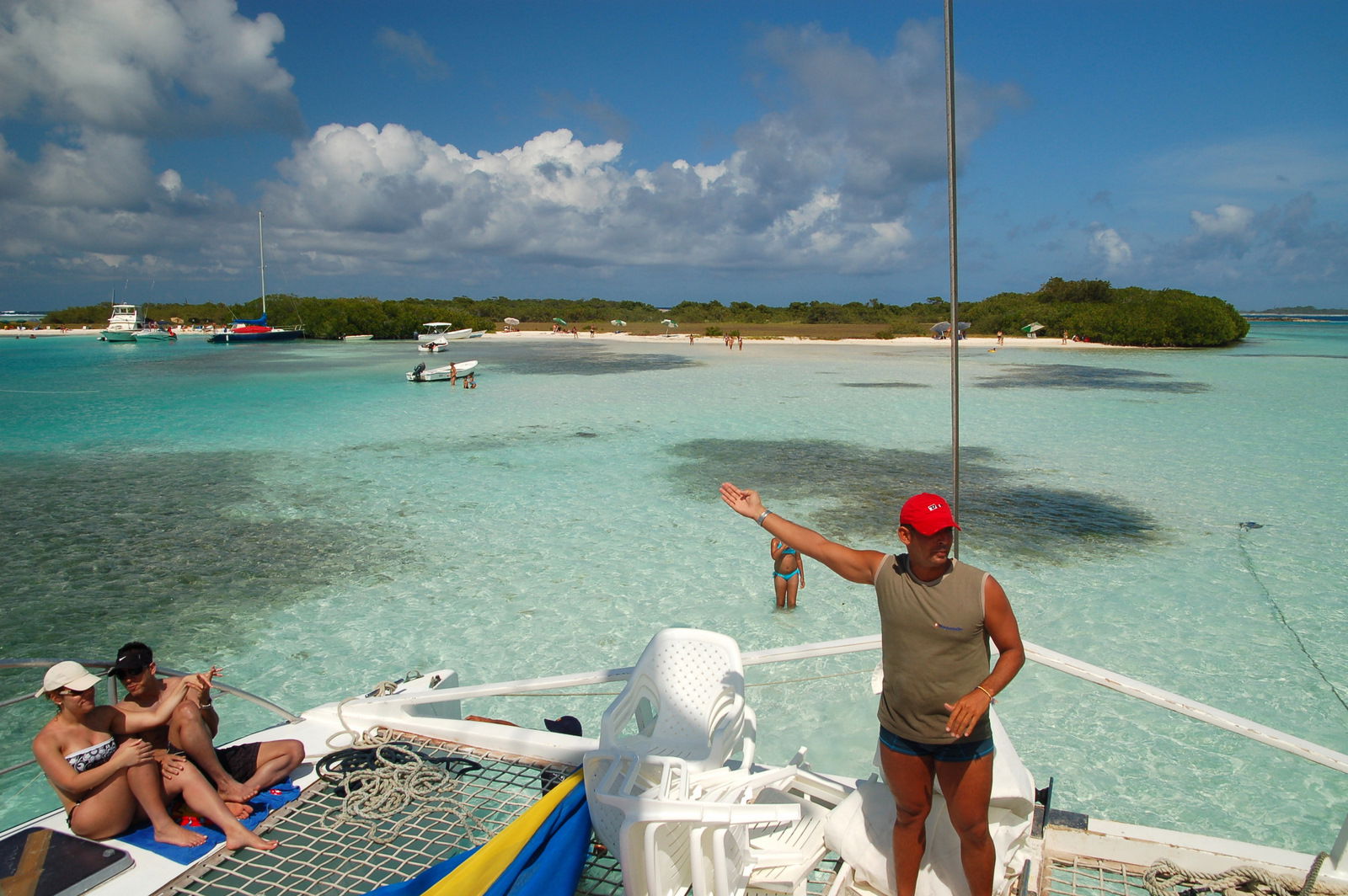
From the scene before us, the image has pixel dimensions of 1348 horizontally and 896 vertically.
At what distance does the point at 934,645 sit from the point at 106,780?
321 centimetres

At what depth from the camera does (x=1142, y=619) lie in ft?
24.2

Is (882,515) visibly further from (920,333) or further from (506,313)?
(506,313)

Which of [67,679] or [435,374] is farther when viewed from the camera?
[435,374]

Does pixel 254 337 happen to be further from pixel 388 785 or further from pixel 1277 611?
pixel 1277 611

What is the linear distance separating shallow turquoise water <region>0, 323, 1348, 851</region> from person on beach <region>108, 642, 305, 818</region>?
2.44 meters

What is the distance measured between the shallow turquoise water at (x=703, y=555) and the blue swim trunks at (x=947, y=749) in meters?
2.14

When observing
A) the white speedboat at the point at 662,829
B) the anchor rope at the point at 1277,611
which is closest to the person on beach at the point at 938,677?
the white speedboat at the point at 662,829

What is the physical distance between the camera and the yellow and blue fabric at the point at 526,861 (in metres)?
2.41

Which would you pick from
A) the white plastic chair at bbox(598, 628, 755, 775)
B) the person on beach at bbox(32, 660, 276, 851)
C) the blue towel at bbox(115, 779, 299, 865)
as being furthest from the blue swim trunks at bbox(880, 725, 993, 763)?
the blue towel at bbox(115, 779, 299, 865)

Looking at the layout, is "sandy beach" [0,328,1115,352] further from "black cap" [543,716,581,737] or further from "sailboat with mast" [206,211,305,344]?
"black cap" [543,716,581,737]

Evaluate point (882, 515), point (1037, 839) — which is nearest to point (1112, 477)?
point (882, 515)

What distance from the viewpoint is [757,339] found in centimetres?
6638

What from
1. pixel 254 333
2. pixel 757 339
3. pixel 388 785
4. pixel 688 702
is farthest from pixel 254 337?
pixel 688 702

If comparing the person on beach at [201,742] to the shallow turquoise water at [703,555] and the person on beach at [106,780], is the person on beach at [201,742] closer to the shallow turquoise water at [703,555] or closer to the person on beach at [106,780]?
the person on beach at [106,780]
